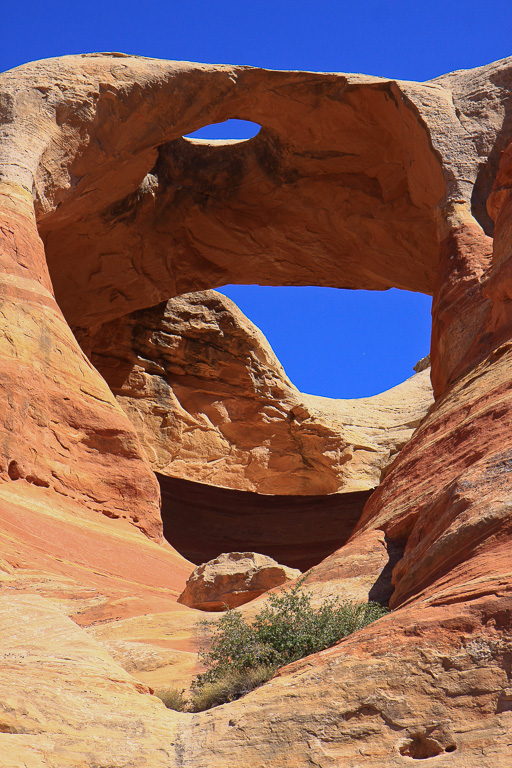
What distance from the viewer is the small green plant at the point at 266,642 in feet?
16.7

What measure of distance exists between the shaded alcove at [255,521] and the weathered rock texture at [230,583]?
8.31 meters

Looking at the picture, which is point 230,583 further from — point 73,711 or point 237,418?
point 237,418

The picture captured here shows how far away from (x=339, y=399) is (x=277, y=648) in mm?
22162

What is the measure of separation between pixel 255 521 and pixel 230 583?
35.6 feet

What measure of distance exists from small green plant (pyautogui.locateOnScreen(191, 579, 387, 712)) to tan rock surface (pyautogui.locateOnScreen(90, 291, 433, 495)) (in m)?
13.7

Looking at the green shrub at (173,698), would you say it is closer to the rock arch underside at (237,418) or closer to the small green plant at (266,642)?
the small green plant at (266,642)

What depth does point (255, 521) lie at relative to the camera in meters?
19.0

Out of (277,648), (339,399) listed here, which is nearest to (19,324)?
(277,648)

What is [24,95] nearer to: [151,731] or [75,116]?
[75,116]

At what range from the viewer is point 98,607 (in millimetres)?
7289

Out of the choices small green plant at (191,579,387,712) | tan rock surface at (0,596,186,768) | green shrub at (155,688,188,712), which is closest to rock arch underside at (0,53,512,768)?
tan rock surface at (0,596,186,768)

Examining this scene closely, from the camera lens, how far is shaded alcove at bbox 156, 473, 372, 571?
17580 millimetres

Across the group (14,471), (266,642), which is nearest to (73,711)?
(266,642)

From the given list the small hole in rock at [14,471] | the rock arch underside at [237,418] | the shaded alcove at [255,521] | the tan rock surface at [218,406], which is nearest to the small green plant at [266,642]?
the rock arch underside at [237,418]
